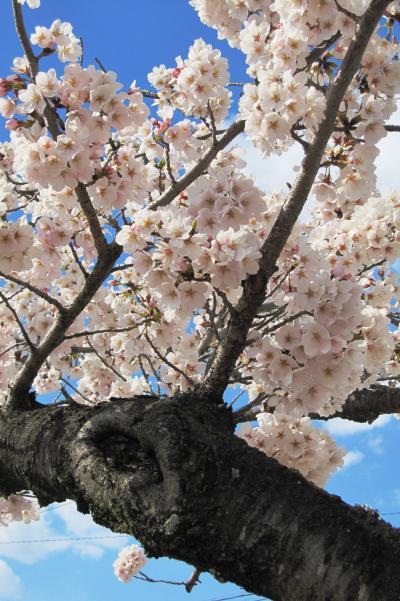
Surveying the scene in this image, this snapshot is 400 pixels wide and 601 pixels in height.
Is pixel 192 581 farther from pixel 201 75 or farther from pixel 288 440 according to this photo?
pixel 201 75

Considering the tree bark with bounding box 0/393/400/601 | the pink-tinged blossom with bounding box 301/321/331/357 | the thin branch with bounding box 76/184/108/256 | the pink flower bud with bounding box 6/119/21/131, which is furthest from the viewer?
the thin branch with bounding box 76/184/108/256

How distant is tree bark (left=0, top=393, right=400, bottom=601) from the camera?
5.75 ft

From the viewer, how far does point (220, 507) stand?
1.92 m

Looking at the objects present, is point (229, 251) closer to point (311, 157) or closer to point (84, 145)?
point (311, 157)

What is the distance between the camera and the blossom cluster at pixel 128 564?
8.12 meters

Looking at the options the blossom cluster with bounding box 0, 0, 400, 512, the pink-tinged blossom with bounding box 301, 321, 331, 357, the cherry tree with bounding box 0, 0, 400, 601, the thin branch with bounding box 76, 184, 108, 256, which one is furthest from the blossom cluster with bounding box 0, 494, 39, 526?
the pink-tinged blossom with bounding box 301, 321, 331, 357

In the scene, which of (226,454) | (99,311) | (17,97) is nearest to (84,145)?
(17,97)

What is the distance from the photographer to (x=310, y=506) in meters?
1.88

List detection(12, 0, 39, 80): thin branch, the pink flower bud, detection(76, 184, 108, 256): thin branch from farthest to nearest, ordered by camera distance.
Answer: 1. detection(76, 184, 108, 256): thin branch
2. detection(12, 0, 39, 80): thin branch
3. the pink flower bud

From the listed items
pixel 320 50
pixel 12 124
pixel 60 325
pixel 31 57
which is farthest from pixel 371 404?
pixel 31 57

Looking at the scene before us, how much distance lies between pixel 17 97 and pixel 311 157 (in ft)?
4.87

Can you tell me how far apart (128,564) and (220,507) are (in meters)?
6.99

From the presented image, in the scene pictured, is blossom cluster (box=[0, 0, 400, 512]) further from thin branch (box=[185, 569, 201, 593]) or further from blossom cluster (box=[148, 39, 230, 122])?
thin branch (box=[185, 569, 201, 593])

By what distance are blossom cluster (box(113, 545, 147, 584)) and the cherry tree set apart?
4554 millimetres
